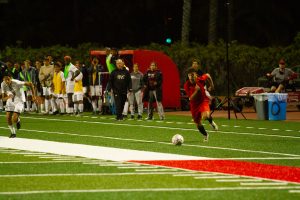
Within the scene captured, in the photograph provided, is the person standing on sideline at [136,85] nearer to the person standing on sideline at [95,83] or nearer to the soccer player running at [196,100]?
the person standing on sideline at [95,83]

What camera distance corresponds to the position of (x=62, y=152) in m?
20.7

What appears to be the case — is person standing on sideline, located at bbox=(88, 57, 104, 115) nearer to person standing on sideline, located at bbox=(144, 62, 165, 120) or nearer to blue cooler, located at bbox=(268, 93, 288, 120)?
person standing on sideline, located at bbox=(144, 62, 165, 120)

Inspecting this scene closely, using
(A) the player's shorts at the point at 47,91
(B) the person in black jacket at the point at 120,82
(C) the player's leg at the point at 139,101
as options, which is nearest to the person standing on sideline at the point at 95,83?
(A) the player's shorts at the point at 47,91

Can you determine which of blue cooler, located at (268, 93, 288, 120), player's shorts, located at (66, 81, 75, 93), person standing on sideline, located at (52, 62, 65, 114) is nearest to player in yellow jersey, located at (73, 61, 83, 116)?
player's shorts, located at (66, 81, 75, 93)

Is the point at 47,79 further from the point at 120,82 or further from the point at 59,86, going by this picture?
the point at 120,82

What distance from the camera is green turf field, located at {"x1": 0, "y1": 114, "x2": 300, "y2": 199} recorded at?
45.7ft

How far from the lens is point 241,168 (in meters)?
17.0

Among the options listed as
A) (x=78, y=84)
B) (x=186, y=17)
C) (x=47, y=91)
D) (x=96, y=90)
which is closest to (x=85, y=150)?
(x=78, y=84)

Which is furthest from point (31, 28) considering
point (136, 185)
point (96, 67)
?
point (136, 185)

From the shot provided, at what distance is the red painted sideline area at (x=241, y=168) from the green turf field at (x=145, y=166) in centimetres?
41

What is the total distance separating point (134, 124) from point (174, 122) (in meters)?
1.47

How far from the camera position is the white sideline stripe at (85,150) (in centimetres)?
1923

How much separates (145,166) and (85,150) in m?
3.79

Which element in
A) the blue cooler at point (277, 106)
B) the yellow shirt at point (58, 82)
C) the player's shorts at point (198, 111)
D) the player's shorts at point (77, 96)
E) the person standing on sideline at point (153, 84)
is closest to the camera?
the player's shorts at point (198, 111)
